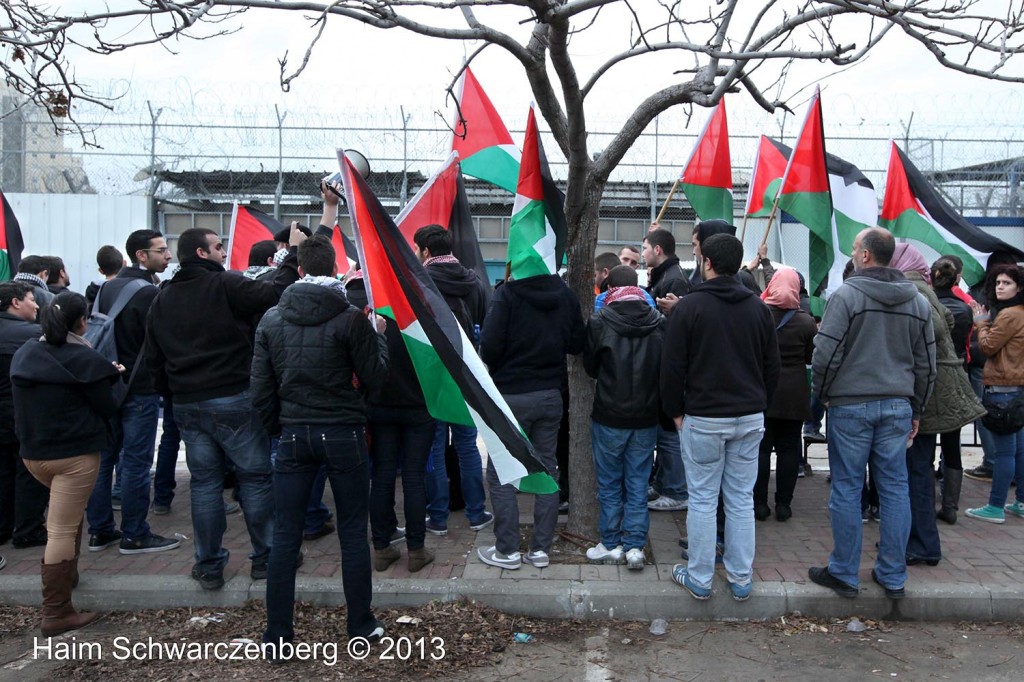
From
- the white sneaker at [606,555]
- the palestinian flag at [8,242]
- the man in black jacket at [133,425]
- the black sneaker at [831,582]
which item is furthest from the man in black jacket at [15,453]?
the black sneaker at [831,582]

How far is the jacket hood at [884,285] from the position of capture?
4.51 m

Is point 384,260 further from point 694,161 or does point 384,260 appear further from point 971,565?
point 971,565

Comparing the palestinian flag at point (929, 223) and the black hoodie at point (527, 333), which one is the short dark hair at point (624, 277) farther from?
the palestinian flag at point (929, 223)

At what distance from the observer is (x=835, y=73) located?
4.52 m

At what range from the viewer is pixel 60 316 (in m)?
4.52

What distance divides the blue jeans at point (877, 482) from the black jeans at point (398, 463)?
7.68ft

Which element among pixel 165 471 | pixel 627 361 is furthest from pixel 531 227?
pixel 165 471

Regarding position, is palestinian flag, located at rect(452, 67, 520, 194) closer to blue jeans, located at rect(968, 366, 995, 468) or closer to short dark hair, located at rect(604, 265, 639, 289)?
short dark hair, located at rect(604, 265, 639, 289)

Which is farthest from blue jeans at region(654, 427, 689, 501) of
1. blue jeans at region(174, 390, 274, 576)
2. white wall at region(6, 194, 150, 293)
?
white wall at region(6, 194, 150, 293)

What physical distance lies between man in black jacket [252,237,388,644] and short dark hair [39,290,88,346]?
125 cm

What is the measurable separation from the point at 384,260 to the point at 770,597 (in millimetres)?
2795

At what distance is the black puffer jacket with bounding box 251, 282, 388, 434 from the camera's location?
13.3 feet

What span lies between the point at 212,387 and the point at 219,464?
47cm

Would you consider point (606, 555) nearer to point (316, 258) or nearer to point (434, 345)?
point (434, 345)
